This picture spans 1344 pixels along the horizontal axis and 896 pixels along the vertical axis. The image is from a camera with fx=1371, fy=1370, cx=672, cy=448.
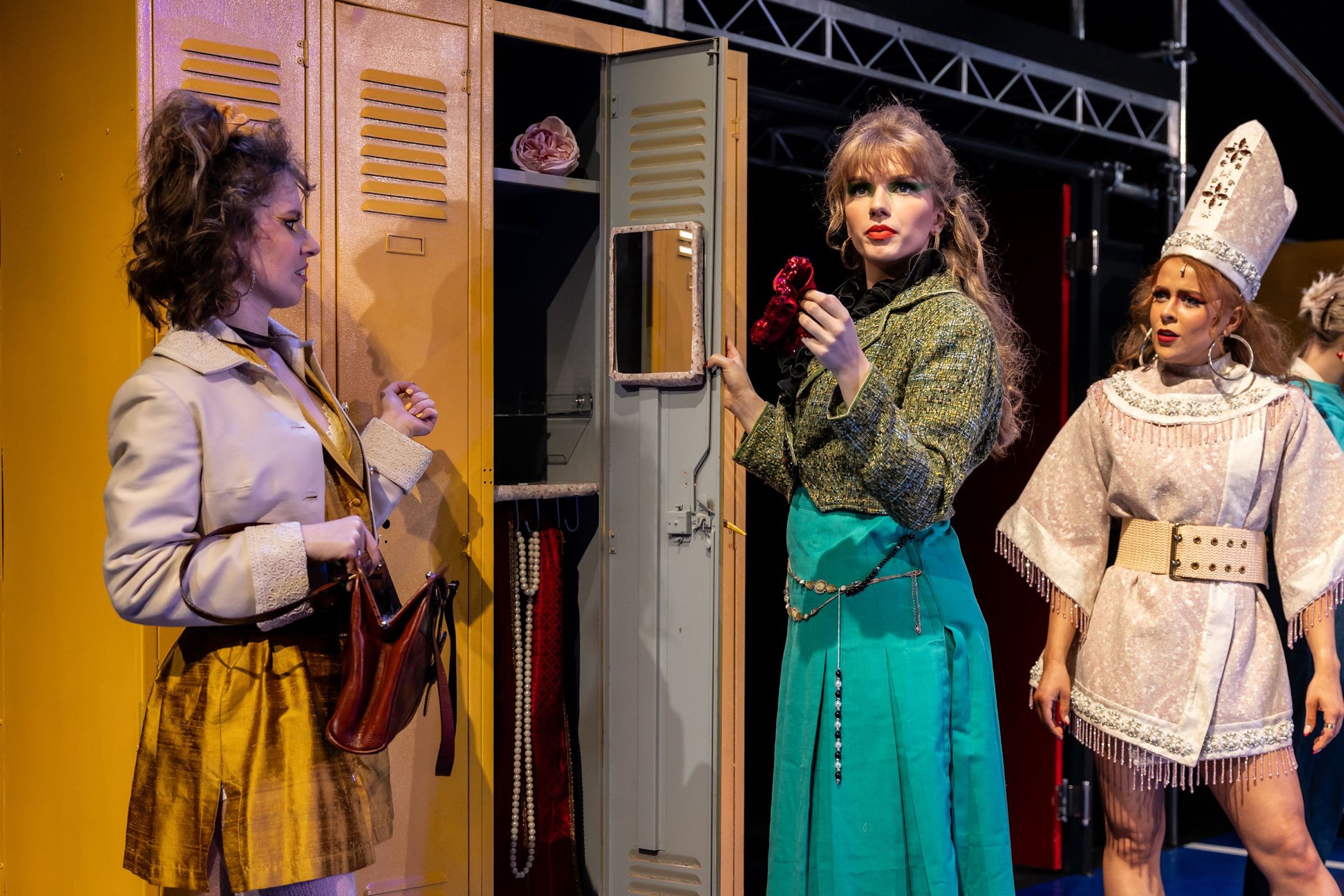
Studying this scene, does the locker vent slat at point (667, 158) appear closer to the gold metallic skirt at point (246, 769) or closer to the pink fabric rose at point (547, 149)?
the pink fabric rose at point (547, 149)

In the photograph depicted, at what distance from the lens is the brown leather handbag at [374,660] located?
7.13 ft

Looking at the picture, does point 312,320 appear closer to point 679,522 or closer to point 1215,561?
point 679,522

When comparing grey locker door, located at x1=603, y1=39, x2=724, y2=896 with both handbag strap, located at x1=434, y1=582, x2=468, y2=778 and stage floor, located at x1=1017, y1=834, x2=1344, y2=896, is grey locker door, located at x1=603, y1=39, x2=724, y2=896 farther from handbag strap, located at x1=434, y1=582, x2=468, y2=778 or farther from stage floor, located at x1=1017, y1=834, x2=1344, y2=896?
stage floor, located at x1=1017, y1=834, x2=1344, y2=896

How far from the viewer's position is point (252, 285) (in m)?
2.34

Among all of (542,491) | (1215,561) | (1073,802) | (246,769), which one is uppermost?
(542,491)

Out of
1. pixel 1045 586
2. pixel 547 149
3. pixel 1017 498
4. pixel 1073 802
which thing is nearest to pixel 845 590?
pixel 1045 586

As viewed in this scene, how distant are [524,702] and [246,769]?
138 centimetres

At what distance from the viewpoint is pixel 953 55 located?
15.4 ft

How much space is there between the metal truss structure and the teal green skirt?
2.05 meters

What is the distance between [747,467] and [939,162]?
68cm

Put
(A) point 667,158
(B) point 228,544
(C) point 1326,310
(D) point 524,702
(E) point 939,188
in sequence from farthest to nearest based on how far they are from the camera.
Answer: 1. (C) point 1326,310
2. (D) point 524,702
3. (A) point 667,158
4. (E) point 939,188
5. (B) point 228,544

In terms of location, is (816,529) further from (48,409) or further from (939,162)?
(48,409)

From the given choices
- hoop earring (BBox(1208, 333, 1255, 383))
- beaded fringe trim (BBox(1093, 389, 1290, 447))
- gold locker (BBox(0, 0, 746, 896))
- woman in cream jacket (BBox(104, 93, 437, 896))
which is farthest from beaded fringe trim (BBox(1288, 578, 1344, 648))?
woman in cream jacket (BBox(104, 93, 437, 896))

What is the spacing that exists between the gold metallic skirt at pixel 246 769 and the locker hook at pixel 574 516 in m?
1.38
